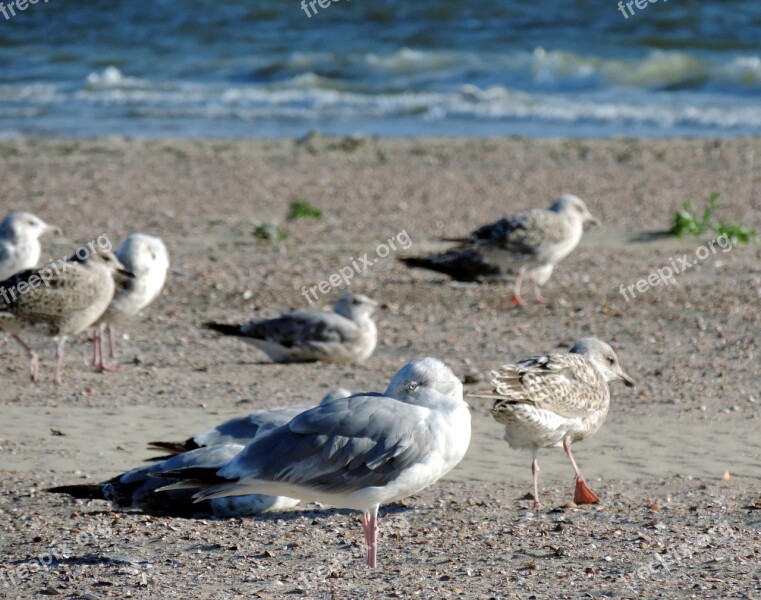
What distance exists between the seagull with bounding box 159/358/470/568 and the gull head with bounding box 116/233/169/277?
457 cm

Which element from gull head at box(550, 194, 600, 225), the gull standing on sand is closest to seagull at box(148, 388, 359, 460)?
the gull standing on sand

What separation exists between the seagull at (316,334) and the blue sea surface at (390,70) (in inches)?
510

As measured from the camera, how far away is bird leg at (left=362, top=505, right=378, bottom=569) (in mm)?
5520

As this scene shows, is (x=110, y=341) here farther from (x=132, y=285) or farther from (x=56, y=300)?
(x=56, y=300)

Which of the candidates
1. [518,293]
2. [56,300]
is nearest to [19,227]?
[56,300]

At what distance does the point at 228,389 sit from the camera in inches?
353

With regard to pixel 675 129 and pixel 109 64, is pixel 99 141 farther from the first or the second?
pixel 109 64

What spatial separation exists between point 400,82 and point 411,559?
78.9ft

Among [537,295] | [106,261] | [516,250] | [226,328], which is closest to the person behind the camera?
Answer: [106,261]

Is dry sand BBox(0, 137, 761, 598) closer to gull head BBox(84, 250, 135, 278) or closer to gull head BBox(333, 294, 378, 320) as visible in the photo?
gull head BBox(333, 294, 378, 320)

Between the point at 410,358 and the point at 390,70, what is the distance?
21295 millimetres

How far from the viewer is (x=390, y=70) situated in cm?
3039

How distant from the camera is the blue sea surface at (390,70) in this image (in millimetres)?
23906

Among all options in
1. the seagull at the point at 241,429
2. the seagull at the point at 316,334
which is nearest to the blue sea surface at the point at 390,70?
the seagull at the point at 316,334
